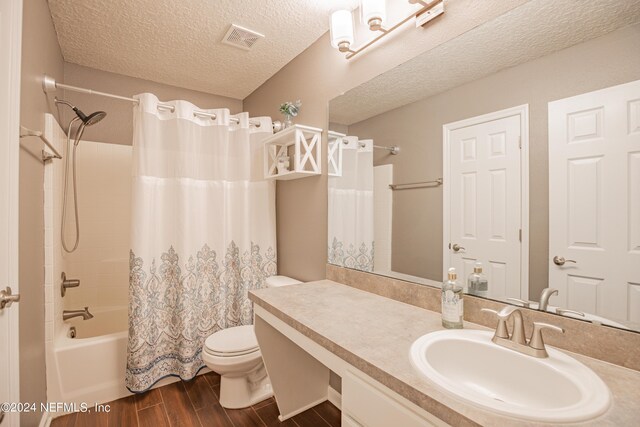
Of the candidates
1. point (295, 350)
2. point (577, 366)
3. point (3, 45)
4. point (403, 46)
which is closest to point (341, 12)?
point (403, 46)

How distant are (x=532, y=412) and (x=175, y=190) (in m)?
2.12

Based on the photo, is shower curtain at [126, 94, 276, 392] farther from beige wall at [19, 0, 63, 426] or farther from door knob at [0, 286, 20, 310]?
door knob at [0, 286, 20, 310]

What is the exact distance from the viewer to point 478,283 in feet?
3.81

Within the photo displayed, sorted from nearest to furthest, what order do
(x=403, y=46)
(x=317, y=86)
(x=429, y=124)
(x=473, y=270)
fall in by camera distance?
(x=473, y=270) → (x=429, y=124) → (x=403, y=46) → (x=317, y=86)

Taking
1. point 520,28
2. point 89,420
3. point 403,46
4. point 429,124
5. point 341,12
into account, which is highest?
point 341,12

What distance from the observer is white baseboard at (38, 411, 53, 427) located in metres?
1.58

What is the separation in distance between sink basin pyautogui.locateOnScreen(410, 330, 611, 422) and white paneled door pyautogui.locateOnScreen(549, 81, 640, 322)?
226mm

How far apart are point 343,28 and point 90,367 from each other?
2.53 meters

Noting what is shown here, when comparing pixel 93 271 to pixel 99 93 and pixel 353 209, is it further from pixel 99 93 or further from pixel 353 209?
pixel 353 209

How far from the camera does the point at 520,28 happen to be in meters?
1.06

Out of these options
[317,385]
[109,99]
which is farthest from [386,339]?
[109,99]

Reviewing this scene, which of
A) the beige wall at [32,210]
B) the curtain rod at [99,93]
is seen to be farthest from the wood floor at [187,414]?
the curtain rod at [99,93]

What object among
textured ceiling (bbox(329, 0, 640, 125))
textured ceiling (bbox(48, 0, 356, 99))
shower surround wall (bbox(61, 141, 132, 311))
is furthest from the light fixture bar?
shower surround wall (bbox(61, 141, 132, 311))

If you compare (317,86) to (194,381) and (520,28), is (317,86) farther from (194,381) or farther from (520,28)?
(194,381)
